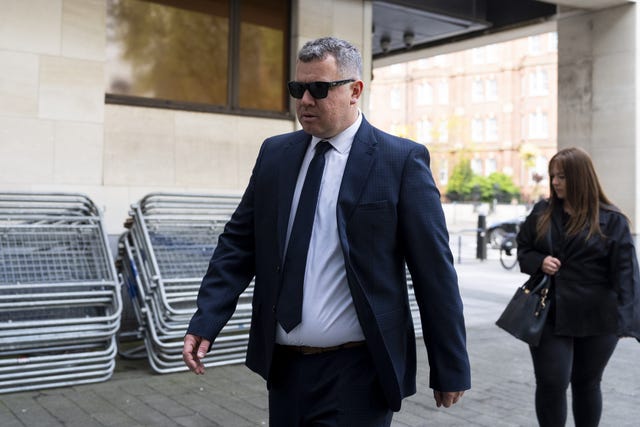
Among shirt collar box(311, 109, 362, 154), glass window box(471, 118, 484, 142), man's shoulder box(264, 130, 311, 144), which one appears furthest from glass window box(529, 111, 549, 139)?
shirt collar box(311, 109, 362, 154)

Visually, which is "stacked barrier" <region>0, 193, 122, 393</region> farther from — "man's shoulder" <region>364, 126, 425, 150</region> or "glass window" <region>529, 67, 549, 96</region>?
"glass window" <region>529, 67, 549, 96</region>

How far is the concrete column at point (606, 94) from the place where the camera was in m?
11.0

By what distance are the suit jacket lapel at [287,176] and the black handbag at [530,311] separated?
6.79ft

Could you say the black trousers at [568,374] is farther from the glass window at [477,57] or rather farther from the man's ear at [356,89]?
the glass window at [477,57]

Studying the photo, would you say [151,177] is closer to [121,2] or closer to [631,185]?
[121,2]

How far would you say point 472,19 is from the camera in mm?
12148

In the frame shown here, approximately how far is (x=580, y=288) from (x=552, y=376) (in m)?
0.55

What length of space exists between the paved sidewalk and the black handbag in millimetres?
1116

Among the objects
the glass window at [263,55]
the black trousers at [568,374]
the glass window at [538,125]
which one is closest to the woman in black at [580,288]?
the black trousers at [568,374]

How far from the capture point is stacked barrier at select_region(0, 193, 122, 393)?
19.1 feet

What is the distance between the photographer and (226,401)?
5.61 m

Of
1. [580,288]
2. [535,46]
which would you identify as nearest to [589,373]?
[580,288]

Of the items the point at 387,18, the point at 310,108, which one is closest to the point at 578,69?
the point at 387,18

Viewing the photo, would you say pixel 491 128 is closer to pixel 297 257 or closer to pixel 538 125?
pixel 538 125
